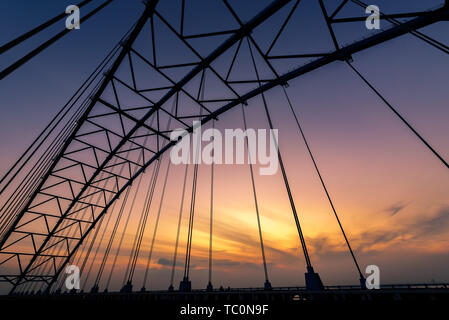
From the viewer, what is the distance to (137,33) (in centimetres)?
888

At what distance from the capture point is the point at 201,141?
42.1ft

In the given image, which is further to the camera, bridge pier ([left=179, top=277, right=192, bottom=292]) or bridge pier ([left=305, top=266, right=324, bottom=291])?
bridge pier ([left=179, top=277, right=192, bottom=292])

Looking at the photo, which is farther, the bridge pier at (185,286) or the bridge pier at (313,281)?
the bridge pier at (185,286)

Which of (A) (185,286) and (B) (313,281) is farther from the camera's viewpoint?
(A) (185,286)

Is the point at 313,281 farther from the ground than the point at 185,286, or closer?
closer
